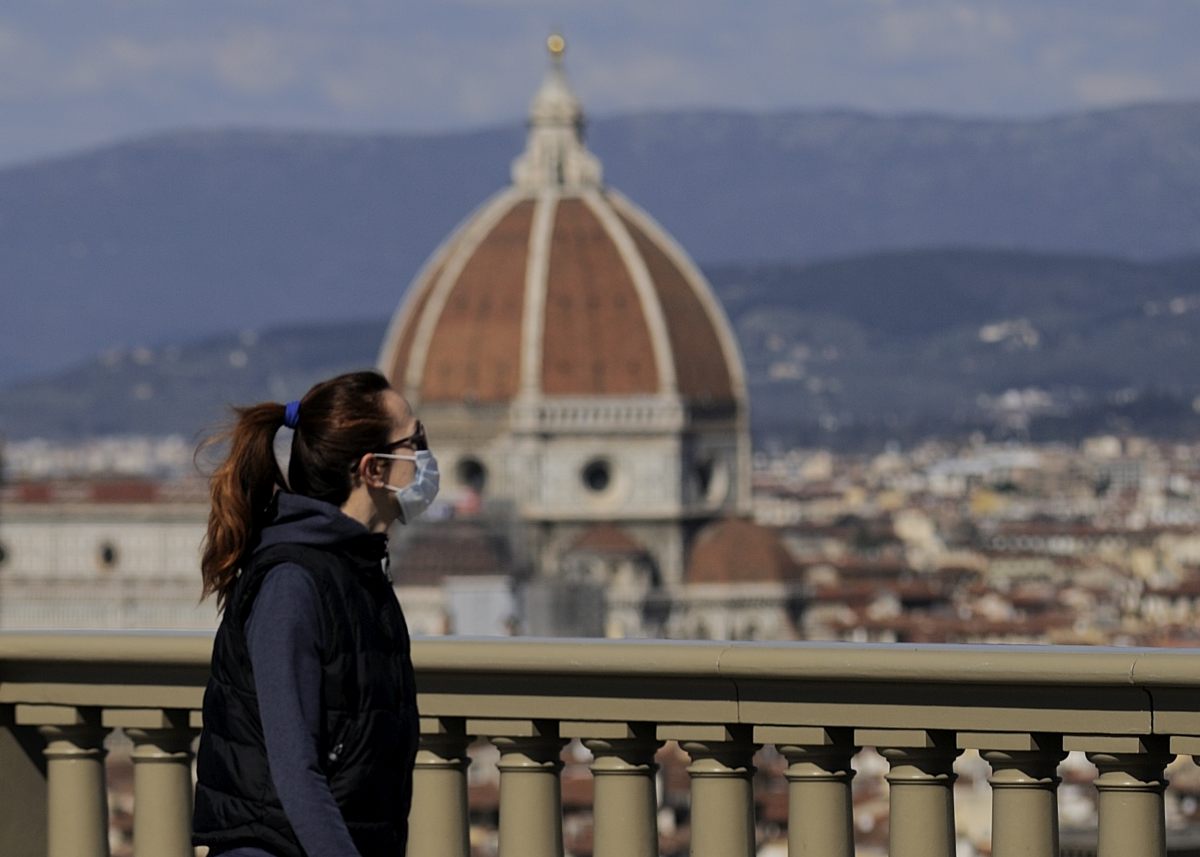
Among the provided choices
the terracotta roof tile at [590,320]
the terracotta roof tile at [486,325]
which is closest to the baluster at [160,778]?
the terracotta roof tile at [590,320]

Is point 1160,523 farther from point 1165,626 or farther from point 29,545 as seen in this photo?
point 29,545

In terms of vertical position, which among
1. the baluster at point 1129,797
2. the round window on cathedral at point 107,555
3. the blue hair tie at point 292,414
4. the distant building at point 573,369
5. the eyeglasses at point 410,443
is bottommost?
the baluster at point 1129,797

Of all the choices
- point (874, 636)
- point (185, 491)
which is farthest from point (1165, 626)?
point (185, 491)

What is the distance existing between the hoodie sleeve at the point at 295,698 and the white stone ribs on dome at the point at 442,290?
91.4m

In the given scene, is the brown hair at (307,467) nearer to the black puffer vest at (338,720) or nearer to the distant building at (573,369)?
the black puffer vest at (338,720)

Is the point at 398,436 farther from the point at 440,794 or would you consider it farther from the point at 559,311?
the point at 559,311

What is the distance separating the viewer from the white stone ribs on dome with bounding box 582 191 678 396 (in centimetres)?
9700

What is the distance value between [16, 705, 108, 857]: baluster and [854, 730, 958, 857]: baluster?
152 centimetres

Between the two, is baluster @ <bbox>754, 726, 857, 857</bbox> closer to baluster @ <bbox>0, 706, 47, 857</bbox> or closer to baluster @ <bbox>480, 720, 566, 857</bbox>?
baluster @ <bbox>480, 720, 566, 857</bbox>

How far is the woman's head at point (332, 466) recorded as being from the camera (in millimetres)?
6223

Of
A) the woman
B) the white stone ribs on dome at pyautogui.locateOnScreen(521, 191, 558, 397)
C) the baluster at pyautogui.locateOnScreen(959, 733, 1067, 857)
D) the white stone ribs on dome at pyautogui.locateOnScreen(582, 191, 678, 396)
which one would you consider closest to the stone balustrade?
the baluster at pyautogui.locateOnScreen(959, 733, 1067, 857)

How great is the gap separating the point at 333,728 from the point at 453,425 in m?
92.3

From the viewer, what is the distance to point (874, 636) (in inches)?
3639

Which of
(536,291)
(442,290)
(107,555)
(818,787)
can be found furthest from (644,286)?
(818,787)
